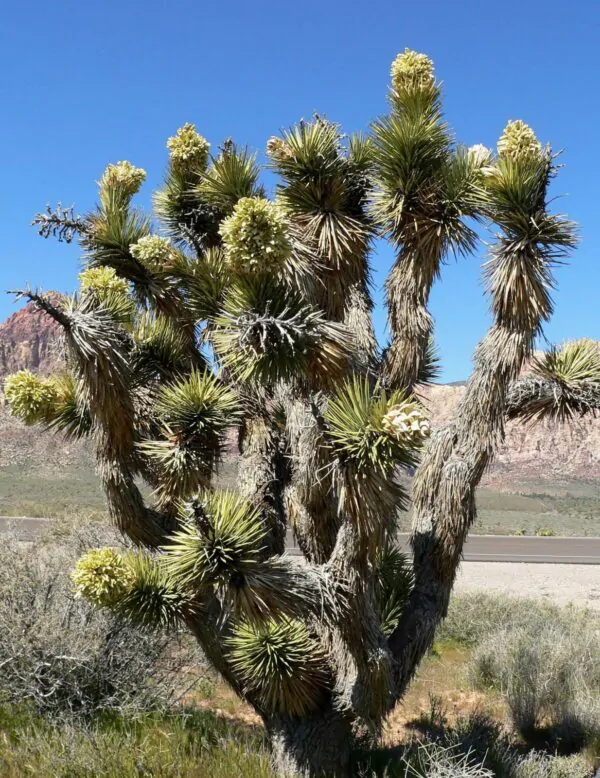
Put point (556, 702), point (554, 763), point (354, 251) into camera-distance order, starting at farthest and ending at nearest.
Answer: point (556, 702) < point (554, 763) < point (354, 251)

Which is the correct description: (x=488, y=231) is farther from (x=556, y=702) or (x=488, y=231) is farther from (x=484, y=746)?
(x=556, y=702)

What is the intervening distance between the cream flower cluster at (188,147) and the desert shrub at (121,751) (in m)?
4.47

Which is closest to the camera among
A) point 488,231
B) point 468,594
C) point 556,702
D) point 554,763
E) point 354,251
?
point 488,231

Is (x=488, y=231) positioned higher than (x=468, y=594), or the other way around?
(x=488, y=231)

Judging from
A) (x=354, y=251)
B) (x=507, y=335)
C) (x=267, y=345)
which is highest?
(x=354, y=251)

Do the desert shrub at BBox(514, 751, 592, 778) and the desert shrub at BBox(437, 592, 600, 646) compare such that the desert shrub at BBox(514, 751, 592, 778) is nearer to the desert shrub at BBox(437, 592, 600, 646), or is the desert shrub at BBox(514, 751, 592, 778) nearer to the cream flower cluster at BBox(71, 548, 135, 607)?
the cream flower cluster at BBox(71, 548, 135, 607)

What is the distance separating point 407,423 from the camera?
373cm

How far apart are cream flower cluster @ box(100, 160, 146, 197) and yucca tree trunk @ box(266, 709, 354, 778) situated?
14.1ft

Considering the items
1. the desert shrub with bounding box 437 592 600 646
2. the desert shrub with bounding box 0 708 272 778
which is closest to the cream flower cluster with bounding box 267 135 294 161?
the desert shrub with bounding box 0 708 272 778

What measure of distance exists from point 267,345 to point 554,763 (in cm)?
485

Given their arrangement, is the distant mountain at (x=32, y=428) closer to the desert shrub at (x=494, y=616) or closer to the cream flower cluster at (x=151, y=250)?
the cream flower cluster at (x=151, y=250)

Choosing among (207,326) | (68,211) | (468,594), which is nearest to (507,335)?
(207,326)

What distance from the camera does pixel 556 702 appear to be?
9.14 m

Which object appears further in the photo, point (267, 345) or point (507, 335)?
point (507, 335)
